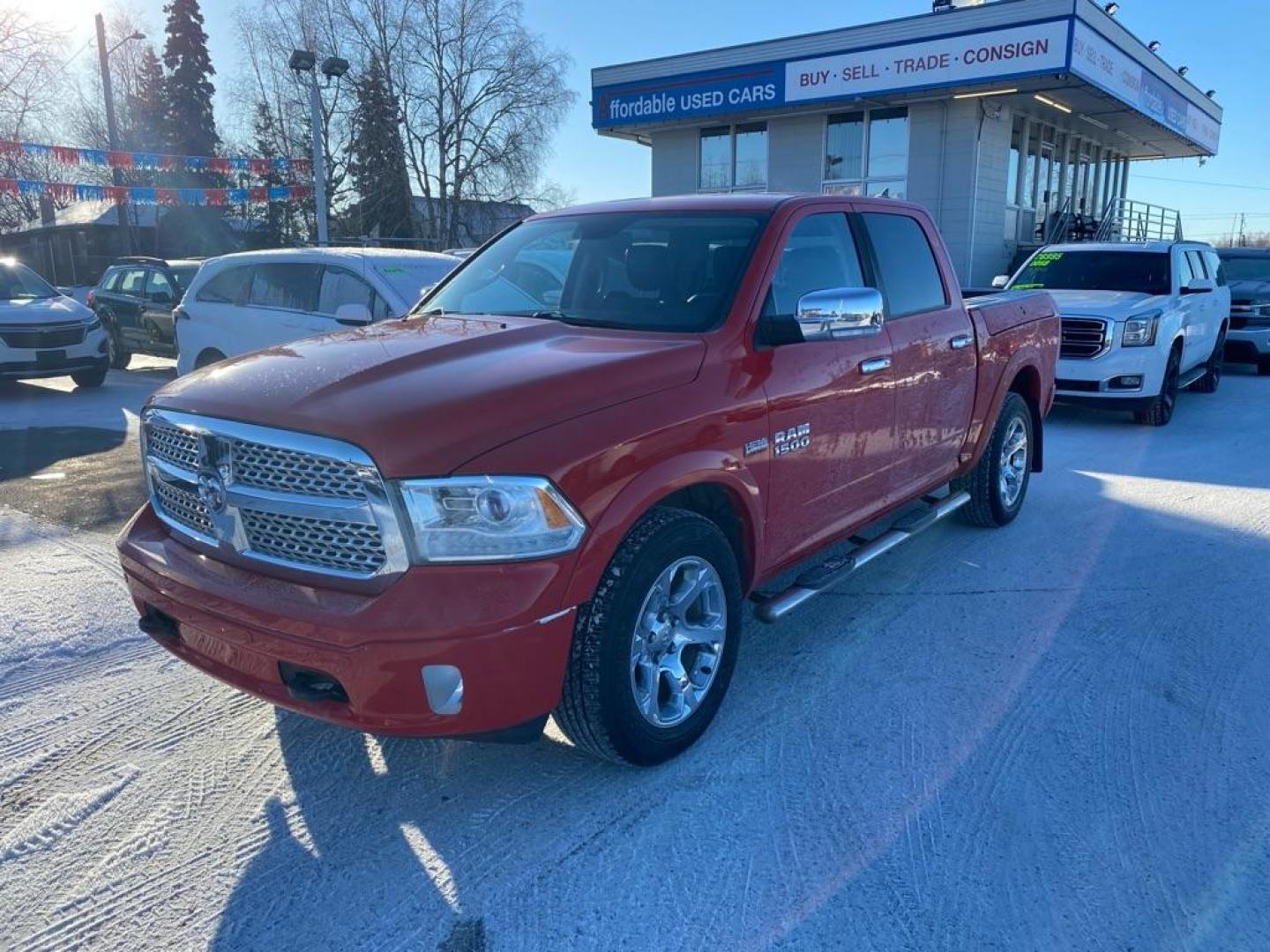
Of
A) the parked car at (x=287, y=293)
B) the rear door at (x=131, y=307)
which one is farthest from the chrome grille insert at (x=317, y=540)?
the rear door at (x=131, y=307)

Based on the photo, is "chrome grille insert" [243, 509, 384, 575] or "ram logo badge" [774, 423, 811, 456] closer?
"chrome grille insert" [243, 509, 384, 575]

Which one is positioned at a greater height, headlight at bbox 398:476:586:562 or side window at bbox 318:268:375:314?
side window at bbox 318:268:375:314

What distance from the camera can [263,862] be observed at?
109 inches

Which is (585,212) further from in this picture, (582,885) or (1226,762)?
(1226,762)

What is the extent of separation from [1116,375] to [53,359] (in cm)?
1231

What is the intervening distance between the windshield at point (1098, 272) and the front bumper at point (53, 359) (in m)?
11.6

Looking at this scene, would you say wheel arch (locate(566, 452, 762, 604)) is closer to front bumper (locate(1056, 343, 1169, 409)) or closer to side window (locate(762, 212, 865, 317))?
side window (locate(762, 212, 865, 317))

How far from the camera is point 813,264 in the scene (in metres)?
4.04

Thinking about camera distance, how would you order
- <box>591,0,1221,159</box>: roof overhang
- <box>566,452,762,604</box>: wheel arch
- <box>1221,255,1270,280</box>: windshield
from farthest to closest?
<box>591,0,1221,159</box>: roof overhang < <box>1221,255,1270,280</box>: windshield < <box>566,452,762,604</box>: wheel arch

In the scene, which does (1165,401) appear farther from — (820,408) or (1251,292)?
(820,408)

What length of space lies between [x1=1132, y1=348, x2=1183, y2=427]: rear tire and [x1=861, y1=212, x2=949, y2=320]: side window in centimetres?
581

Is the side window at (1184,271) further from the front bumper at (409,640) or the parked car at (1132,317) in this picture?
the front bumper at (409,640)

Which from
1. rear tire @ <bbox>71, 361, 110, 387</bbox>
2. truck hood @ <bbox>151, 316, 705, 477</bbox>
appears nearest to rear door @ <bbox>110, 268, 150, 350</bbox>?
rear tire @ <bbox>71, 361, 110, 387</bbox>

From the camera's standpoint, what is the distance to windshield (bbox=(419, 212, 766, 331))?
367cm
